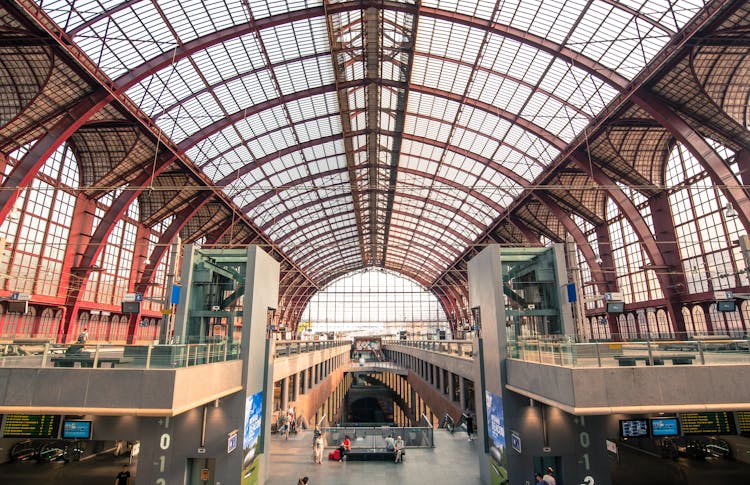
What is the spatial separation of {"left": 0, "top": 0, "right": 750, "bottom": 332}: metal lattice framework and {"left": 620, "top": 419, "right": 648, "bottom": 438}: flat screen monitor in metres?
13.3

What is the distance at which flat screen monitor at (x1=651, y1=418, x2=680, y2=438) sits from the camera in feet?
40.1

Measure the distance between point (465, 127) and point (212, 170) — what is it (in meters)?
22.8

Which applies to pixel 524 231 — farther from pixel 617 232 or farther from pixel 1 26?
pixel 1 26

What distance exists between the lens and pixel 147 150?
31.9 m

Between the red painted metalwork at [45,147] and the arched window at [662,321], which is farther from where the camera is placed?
the arched window at [662,321]

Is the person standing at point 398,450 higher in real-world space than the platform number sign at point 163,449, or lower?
lower

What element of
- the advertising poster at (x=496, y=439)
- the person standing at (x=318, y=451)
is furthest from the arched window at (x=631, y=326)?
the person standing at (x=318, y=451)

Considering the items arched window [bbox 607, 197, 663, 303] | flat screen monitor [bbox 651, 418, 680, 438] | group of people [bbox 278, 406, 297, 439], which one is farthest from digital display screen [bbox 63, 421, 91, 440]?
arched window [bbox 607, 197, 663, 303]

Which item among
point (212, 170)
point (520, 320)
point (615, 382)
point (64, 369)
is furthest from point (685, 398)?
point (212, 170)

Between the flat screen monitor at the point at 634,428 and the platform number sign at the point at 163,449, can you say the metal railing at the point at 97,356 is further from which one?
the flat screen monitor at the point at 634,428

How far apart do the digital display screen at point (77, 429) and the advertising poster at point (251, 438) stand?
4.79m

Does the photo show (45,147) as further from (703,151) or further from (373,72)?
(703,151)

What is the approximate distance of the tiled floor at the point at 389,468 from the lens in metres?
17.6

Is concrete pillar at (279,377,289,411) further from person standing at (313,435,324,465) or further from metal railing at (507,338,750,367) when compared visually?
metal railing at (507,338,750,367)
